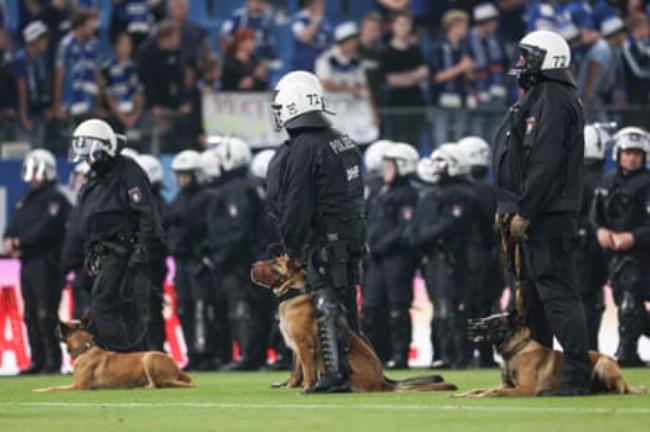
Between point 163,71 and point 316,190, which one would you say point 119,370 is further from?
point 163,71

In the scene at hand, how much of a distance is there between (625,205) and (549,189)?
24.7 ft

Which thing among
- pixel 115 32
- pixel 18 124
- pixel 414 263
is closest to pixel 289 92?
pixel 414 263

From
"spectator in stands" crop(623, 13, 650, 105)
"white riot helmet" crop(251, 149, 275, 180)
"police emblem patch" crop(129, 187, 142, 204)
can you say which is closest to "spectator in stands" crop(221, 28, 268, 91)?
"white riot helmet" crop(251, 149, 275, 180)

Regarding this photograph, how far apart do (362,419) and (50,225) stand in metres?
11.8

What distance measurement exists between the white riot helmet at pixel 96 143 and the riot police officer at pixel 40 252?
17.7 feet

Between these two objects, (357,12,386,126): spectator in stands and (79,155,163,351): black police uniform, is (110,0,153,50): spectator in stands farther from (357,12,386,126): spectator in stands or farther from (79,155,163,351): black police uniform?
(79,155,163,351): black police uniform

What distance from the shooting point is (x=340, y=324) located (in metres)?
15.0

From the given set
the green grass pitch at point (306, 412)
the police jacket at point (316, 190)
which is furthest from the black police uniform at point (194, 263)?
the police jacket at point (316, 190)

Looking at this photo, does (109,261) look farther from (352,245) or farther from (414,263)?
(414,263)

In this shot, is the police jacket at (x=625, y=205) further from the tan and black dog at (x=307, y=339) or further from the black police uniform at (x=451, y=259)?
the tan and black dog at (x=307, y=339)

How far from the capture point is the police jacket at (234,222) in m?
23.9

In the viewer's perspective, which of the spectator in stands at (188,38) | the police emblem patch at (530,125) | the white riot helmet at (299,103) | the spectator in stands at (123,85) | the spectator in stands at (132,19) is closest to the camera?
the police emblem patch at (530,125)

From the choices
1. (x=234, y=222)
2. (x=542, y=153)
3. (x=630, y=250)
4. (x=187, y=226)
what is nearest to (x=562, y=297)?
(x=542, y=153)

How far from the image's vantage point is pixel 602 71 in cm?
2678
